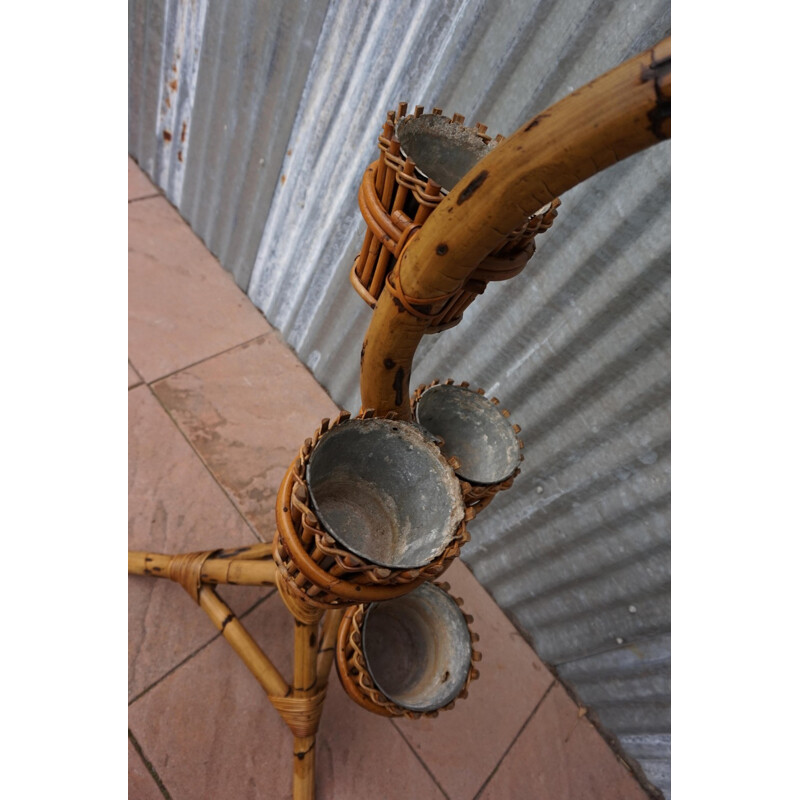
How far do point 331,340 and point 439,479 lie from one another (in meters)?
1.91

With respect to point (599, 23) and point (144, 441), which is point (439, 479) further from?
point (144, 441)

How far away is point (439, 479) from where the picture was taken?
0.97 meters

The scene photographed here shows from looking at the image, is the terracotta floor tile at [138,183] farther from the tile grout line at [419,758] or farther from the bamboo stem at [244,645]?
the tile grout line at [419,758]

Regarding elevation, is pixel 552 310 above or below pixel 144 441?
above

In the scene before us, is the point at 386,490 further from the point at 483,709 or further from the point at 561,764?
the point at 561,764

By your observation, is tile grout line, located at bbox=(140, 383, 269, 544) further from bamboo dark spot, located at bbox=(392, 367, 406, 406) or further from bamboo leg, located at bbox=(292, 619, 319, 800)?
bamboo dark spot, located at bbox=(392, 367, 406, 406)

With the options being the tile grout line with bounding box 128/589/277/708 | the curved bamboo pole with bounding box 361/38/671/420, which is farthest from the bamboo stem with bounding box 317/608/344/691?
the curved bamboo pole with bounding box 361/38/671/420

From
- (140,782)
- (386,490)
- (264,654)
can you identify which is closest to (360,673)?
(264,654)

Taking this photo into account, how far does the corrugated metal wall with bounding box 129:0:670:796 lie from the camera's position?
1598 millimetres

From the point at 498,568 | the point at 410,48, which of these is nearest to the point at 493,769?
the point at 498,568

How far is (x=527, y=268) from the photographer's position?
6.16ft

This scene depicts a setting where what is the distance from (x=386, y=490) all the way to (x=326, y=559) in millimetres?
220

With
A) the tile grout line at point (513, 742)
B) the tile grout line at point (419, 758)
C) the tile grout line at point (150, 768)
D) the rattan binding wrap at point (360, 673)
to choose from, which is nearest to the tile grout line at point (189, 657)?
the tile grout line at point (150, 768)

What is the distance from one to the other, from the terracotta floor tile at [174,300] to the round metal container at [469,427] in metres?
1.88
